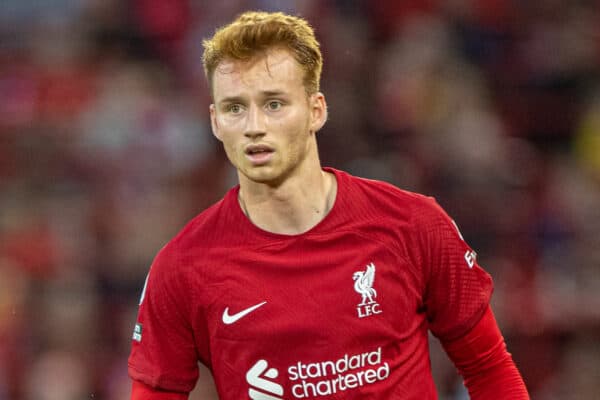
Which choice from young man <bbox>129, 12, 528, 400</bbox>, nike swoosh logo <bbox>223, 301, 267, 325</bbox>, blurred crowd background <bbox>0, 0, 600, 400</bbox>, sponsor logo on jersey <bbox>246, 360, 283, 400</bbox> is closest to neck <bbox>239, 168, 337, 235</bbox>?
young man <bbox>129, 12, 528, 400</bbox>

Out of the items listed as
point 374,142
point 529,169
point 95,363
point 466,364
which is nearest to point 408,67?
point 374,142

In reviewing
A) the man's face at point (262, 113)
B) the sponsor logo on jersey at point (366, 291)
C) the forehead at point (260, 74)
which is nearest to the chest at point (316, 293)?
the sponsor logo on jersey at point (366, 291)

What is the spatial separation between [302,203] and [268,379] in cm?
55

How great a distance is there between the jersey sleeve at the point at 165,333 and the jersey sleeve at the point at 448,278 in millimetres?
758

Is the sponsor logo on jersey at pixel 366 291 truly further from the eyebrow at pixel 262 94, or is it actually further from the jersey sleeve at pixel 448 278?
the eyebrow at pixel 262 94

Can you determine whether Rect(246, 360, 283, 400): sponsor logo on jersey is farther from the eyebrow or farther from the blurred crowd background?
the blurred crowd background

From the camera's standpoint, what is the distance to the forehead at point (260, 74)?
319cm

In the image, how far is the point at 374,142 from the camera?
7309 millimetres

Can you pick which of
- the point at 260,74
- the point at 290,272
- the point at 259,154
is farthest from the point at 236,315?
the point at 260,74

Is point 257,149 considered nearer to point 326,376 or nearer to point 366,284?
point 366,284

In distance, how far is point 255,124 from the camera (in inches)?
124

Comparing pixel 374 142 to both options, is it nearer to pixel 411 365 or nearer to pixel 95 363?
pixel 95 363

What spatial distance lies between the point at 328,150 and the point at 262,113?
401cm

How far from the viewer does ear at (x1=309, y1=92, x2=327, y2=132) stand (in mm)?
3342
